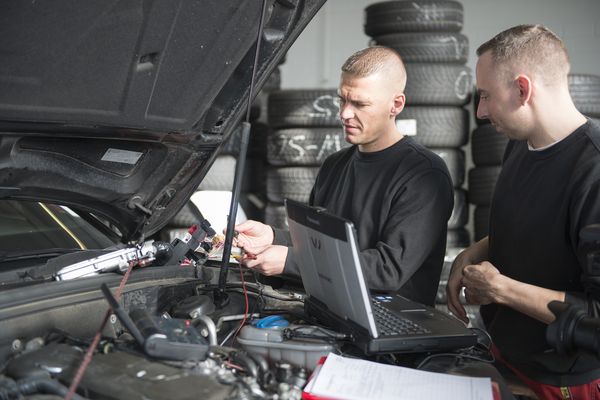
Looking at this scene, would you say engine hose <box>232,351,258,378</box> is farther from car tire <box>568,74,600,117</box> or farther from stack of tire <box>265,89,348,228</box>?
car tire <box>568,74,600,117</box>

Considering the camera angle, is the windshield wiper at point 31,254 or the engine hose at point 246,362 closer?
the engine hose at point 246,362

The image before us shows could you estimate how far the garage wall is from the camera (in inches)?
177

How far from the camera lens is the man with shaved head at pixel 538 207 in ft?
5.06

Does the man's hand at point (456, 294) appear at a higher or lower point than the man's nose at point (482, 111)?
lower

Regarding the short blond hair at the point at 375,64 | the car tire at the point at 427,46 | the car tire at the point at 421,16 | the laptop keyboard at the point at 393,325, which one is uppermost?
the car tire at the point at 421,16

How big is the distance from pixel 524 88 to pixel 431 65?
2230mm

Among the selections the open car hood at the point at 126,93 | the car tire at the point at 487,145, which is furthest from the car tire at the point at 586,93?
the open car hood at the point at 126,93

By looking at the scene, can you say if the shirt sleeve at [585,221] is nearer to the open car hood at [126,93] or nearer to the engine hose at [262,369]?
the engine hose at [262,369]

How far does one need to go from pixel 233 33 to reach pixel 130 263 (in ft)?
1.90

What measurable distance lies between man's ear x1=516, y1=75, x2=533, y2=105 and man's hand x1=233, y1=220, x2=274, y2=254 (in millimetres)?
711

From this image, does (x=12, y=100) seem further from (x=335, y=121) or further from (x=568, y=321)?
(x=335, y=121)

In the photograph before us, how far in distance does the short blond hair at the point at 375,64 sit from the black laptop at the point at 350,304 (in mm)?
639

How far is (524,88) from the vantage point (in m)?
1.63

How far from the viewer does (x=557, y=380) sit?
1619 millimetres
